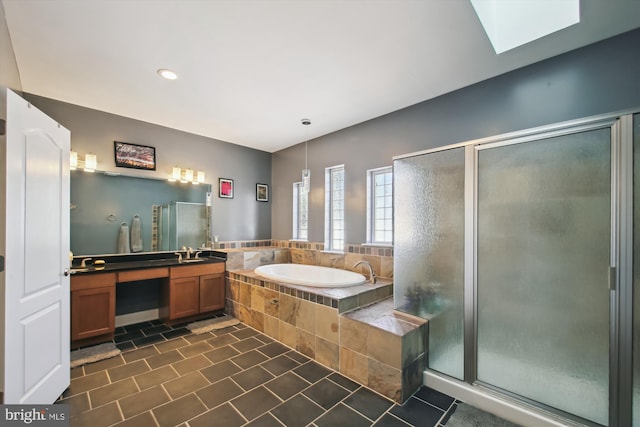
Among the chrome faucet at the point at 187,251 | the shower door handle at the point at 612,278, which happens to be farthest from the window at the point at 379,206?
the chrome faucet at the point at 187,251

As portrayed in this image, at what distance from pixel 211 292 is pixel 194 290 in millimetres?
246

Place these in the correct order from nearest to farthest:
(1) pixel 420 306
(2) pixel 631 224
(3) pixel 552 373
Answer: (2) pixel 631 224 → (3) pixel 552 373 → (1) pixel 420 306

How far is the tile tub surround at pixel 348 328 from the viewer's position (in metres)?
2.10

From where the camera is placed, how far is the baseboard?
137 inches

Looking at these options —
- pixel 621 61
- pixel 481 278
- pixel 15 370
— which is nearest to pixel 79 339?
pixel 15 370

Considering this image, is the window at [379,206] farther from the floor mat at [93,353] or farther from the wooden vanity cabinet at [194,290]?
the floor mat at [93,353]

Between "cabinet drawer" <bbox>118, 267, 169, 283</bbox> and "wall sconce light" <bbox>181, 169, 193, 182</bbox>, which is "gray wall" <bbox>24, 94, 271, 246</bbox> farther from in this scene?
"cabinet drawer" <bbox>118, 267, 169, 283</bbox>

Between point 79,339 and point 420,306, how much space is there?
348cm

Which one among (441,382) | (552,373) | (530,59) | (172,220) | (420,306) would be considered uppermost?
(530,59)

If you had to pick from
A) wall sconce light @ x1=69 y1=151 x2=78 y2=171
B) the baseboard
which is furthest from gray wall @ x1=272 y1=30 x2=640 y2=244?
wall sconce light @ x1=69 y1=151 x2=78 y2=171

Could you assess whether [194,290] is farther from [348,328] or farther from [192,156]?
[348,328]

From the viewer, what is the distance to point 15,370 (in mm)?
1595

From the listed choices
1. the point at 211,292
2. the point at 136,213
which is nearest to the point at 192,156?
the point at 136,213

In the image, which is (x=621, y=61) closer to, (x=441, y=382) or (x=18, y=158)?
(x=441, y=382)
